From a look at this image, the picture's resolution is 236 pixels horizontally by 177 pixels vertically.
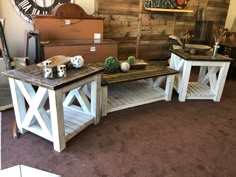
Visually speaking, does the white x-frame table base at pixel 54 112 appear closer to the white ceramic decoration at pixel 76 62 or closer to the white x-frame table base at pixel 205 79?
the white ceramic decoration at pixel 76 62

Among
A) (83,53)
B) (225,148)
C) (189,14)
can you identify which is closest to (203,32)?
(189,14)

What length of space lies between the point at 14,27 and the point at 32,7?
1.27 feet

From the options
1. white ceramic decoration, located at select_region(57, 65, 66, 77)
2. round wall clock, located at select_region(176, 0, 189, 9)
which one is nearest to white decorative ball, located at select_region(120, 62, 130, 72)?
white ceramic decoration, located at select_region(57, 65, 66, 77)

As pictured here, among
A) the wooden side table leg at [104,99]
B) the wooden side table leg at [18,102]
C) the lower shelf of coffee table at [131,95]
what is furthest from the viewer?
the lower shelf of coffee table at [131,95]

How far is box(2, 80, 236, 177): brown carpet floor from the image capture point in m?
1.65

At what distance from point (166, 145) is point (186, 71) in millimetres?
1125

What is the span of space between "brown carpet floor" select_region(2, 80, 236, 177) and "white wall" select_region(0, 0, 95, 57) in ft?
4.35

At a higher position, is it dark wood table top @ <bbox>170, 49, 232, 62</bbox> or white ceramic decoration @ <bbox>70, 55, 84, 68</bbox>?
white ceramic decoration @ <bbox>70, 55, 84, 68</bbox>

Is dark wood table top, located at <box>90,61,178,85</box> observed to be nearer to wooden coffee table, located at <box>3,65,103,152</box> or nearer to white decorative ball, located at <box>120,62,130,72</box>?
white decorative ball, located at <box>120,62,130,72</box>

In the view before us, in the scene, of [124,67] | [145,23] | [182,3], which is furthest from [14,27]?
[182,3]

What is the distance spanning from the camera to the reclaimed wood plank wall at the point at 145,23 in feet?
12.3

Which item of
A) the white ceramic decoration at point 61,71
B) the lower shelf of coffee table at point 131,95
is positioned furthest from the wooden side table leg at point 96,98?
the white ceramic decoration at point 61,71

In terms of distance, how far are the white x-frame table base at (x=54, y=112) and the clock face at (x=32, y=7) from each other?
5.35ft

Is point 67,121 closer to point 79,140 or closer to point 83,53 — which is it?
point 79,140
